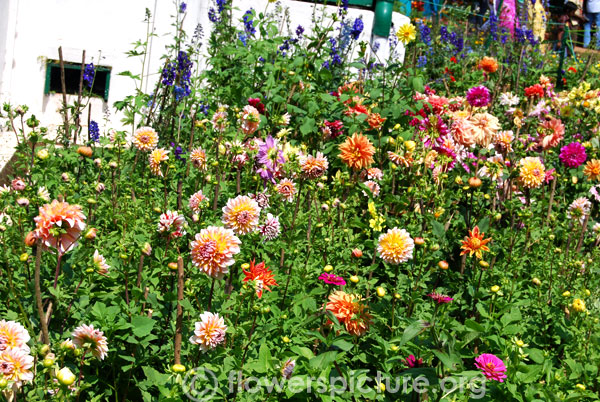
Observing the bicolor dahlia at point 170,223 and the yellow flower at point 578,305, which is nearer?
the bicolor dahlia at point 170,223

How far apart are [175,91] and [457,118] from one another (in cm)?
184

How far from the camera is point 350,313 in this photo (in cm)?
205

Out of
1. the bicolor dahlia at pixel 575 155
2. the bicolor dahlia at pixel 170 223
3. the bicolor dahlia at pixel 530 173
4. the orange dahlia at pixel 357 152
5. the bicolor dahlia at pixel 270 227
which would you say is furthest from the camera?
the bicolor dahlia at pixel 575 155

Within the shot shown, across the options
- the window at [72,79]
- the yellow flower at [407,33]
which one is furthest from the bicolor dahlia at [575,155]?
the window at [72,79]

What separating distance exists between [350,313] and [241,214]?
0.51 metres

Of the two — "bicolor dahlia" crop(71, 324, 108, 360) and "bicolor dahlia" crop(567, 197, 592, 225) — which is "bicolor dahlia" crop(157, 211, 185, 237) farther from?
"bicolor dahlia" crop(567, 197, 592, 225)

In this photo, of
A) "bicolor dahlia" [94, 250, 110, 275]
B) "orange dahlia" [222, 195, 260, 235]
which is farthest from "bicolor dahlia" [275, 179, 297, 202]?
"bicolor dahlia" [94, 250, 110, 275]

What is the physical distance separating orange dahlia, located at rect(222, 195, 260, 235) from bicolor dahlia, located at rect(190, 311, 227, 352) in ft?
1.27

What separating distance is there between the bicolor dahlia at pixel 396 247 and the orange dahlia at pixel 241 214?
0.53 m

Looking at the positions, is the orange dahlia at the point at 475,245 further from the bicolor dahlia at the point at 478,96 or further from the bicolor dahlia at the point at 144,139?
the bicolor dahlia at the point at 144,139

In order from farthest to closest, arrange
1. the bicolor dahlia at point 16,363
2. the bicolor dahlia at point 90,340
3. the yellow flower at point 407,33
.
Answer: the yellow flower at point 407,33 < the bicolor dahlia at point 90,340 < the bicolor dahlia at point 16,363

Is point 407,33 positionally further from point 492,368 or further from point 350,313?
point 492,368

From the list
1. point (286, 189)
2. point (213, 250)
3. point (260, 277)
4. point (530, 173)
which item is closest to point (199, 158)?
point (286, 189)

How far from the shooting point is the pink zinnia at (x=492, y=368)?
191 centimetres
